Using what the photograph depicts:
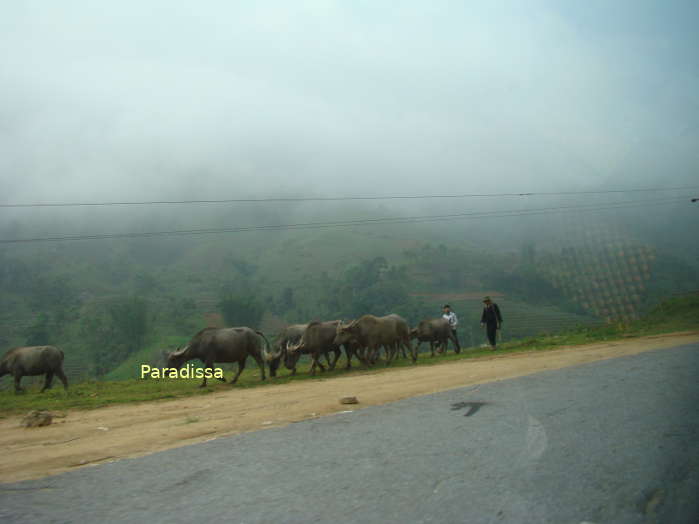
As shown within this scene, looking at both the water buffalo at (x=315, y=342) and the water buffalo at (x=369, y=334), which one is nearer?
the water buffalo at (x=315, y=342)

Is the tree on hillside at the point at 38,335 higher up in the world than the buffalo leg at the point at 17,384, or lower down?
lower down

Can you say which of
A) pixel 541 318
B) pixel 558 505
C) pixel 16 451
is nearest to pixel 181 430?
pixel 16 451

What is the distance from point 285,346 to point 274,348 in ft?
1.44

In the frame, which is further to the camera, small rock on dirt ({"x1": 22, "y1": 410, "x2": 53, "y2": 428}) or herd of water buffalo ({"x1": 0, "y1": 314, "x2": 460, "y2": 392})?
herd of water buffalo ({"x1": 0, "y1": 314, "x2": 460, "y2": 392})

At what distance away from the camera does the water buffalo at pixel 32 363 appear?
2131 cm

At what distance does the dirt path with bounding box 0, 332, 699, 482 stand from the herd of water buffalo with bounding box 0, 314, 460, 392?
395 centimetres

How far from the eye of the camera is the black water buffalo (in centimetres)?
1959

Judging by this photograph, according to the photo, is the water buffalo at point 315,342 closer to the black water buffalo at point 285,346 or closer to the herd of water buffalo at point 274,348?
the herd of water buffalo at point 274,348

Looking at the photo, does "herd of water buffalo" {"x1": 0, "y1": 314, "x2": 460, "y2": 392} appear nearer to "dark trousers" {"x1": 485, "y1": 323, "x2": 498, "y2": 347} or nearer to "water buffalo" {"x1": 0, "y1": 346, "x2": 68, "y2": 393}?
"water buffalo" {"x1": 0, "y1": 346, "x2": 68, "y2": 393}

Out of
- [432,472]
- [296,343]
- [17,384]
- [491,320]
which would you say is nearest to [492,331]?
[491,320]

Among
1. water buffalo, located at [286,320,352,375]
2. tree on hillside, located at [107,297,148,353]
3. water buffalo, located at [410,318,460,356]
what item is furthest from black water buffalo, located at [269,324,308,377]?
tree on hillside, located at [107,297,148,353]

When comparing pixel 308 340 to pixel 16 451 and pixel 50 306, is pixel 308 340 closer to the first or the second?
pixel 16 451

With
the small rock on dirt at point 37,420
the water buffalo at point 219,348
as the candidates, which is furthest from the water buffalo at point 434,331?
the small rock on dirt at point 37,420

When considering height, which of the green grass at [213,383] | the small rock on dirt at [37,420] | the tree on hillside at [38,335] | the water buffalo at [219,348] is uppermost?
the small rock on dirt at [37,420]
